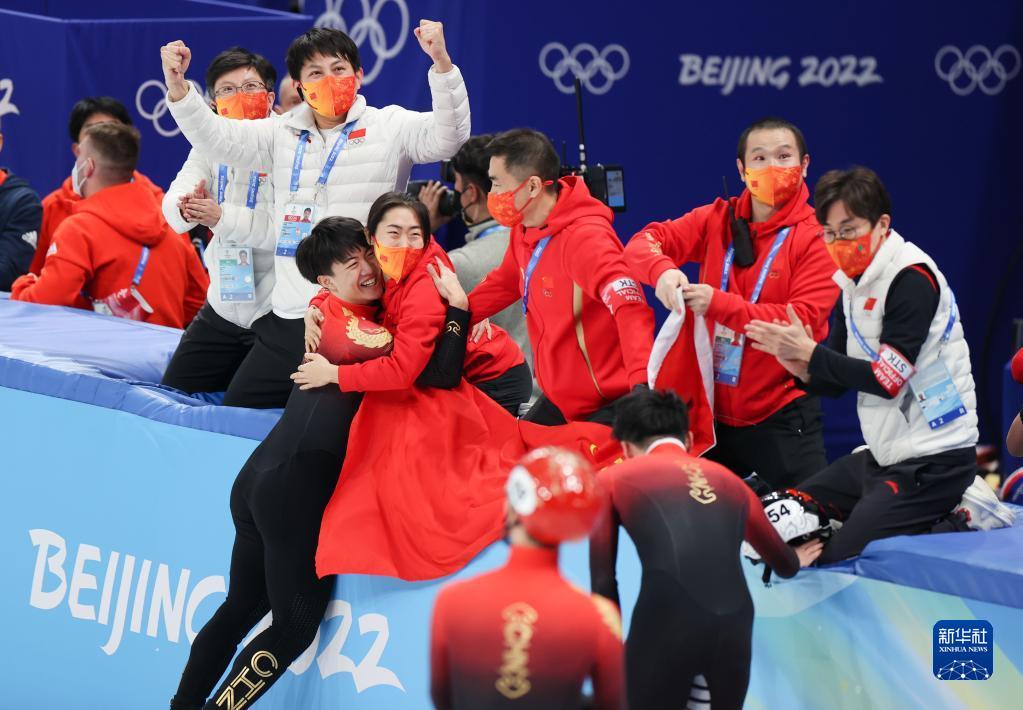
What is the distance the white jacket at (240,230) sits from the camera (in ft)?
16.4

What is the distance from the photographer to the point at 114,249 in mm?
6336

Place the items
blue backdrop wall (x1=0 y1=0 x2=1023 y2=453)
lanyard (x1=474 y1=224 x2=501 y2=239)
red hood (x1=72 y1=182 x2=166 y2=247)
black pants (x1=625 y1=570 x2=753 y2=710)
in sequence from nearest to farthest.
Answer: black pants (x1=625 y1=570 x2=753 y2=710), lanyard (x1=474 y1=224 x2=501 y2=239), red hood (x1=72 y1=182 x2=166 y2=247), blue backdrop wall (x1=0 y1=0 x2=1023 y2=453)

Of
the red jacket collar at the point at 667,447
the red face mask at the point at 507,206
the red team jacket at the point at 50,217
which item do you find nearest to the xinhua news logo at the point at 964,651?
the red jacket collar at the point at 667,447

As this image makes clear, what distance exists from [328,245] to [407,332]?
38 centimetres

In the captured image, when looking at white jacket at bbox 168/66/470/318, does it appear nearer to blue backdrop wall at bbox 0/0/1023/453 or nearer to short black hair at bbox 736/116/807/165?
short black hair at bbox 736/116/807/165

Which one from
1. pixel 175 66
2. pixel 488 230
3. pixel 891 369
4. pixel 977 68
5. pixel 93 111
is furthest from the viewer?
pixel 977 68

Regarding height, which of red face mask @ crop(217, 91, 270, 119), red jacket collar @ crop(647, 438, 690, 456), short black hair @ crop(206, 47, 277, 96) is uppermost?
short black hair @ crop(206, 47, 277, 96)

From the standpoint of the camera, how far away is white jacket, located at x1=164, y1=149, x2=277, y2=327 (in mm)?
4988

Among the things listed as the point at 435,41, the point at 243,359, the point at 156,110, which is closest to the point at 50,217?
the point at 156,110

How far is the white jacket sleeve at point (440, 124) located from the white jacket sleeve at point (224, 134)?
0.50 metres

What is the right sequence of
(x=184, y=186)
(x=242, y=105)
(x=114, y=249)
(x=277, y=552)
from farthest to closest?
1. (x=114, y=249)
2. (x=242, y=105)
3. (x=184, y=186)
4. (x=277, y=552)

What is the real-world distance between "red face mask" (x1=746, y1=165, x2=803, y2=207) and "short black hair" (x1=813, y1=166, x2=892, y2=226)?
1.14ft

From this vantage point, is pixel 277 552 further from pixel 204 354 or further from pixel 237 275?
pixel 204 354

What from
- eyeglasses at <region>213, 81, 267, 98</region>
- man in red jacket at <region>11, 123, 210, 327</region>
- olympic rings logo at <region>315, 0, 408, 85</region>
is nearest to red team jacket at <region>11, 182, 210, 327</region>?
man in red jacket at <region>11, 123, 210, 327</region>
